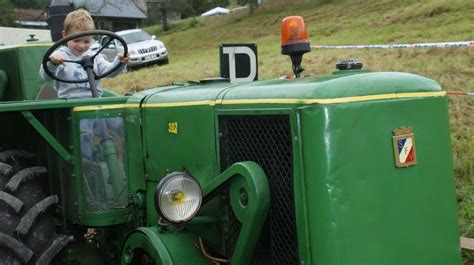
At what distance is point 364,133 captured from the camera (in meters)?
2.40

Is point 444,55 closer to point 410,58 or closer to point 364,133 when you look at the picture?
point 410,58

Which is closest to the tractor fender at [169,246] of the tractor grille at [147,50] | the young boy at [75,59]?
the young boy at [75,59]

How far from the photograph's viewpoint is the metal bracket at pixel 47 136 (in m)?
3.40

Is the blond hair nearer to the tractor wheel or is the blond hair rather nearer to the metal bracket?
the metal bracket

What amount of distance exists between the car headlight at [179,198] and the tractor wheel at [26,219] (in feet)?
3.31

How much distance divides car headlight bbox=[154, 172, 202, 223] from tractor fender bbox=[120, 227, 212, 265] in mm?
233

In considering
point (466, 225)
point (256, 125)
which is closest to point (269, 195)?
point (256, 125)

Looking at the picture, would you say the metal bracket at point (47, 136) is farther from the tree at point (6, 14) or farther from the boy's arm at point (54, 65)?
the tree at point (6, 14)

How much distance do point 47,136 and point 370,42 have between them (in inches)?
542

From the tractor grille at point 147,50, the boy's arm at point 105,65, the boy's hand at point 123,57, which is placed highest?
the tractor grille at point 147,50

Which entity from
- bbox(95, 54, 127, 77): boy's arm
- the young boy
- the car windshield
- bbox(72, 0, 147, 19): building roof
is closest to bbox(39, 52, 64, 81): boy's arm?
the young boy

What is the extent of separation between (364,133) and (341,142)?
0.10 m

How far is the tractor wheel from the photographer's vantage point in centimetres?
323

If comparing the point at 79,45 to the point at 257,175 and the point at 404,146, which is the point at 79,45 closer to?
the point at 257,175
